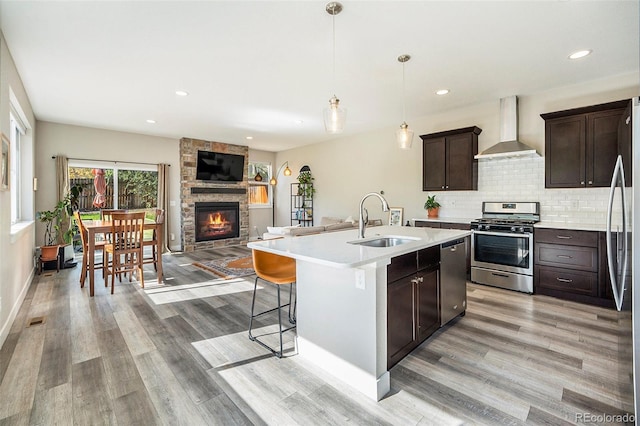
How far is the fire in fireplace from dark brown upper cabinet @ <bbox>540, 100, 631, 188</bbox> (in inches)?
266

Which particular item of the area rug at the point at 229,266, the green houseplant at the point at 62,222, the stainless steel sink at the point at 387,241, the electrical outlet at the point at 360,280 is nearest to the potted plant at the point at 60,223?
the green houseplant at the point at 62,222

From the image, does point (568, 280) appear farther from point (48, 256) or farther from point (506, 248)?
point (48, 256)

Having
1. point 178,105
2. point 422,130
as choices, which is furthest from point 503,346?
point 178,105

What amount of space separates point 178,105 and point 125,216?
75.1 inches

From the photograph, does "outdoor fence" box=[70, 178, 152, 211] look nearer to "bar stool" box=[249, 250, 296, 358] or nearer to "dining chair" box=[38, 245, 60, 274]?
"dining chair" box=[38, 245, 60, 274]

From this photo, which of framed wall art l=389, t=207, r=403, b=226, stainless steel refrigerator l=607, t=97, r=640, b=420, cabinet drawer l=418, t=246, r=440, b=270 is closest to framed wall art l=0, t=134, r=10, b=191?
cabinet drawer l=418, t=246, r=440, b=270

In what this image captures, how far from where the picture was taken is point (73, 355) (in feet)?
7.97

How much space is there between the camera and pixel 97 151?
6.35 meters

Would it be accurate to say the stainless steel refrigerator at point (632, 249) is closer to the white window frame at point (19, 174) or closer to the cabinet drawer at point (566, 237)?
the cabinet drawer at point (566, 237)

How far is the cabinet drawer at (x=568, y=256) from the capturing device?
3.50 meters

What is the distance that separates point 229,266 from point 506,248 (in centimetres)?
439

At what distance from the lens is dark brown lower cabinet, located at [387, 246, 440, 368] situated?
206 cm

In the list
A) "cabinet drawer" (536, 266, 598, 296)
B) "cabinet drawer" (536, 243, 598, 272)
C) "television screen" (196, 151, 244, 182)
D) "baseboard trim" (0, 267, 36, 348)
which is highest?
"television screen" (196, 151, 244, 182)

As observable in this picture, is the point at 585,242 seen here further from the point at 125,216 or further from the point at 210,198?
the point at 210,198
